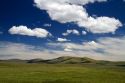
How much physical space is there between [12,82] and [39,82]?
4591 millimetres

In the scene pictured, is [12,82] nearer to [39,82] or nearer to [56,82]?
[39,82]

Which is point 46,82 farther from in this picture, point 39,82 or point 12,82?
point 12,82

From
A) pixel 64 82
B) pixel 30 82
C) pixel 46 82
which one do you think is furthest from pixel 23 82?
pixel 64 82

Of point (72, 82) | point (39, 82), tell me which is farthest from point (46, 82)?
point (72, 82)

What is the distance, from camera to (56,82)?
151ft

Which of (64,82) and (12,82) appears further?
(64,82)

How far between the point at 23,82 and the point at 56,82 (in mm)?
5849

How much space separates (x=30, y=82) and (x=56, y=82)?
4.62 meters

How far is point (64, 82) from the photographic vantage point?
4644 centimetres

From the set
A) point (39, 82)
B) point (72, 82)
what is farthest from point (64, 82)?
point (39, 82)

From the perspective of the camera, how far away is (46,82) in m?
45.8

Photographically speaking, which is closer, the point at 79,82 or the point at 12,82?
the point at 12,82

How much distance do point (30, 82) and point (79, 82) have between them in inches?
345

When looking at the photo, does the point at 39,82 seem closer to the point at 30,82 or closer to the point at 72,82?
the point at 30,82
